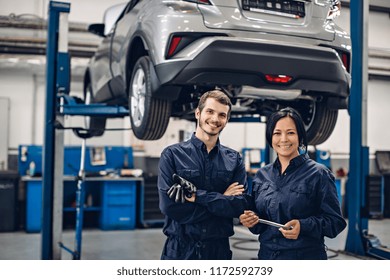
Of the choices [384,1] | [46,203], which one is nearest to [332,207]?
[384,1]

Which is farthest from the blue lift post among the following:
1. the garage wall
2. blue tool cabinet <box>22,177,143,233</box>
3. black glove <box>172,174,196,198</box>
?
blue tool cabinet <box>22,177,143,233</box>

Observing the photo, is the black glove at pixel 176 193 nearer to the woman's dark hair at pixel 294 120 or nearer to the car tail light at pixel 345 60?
the woman's dark hair at pixel 294 120

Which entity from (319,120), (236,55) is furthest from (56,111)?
(319,120)

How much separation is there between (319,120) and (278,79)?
0.51 metres

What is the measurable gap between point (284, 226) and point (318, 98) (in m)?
1.18

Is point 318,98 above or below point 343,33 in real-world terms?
below

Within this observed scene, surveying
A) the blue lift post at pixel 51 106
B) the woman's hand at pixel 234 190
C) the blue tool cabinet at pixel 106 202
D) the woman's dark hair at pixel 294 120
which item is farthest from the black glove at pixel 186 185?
the blue tool cabinet at pixel 106 202

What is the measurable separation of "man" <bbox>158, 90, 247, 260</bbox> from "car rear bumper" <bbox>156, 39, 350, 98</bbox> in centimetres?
48

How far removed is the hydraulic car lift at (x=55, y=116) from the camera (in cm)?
276

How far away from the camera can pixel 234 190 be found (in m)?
1.36

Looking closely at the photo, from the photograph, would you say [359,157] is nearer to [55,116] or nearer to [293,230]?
[55,116]

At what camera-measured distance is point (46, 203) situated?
2836 mm
